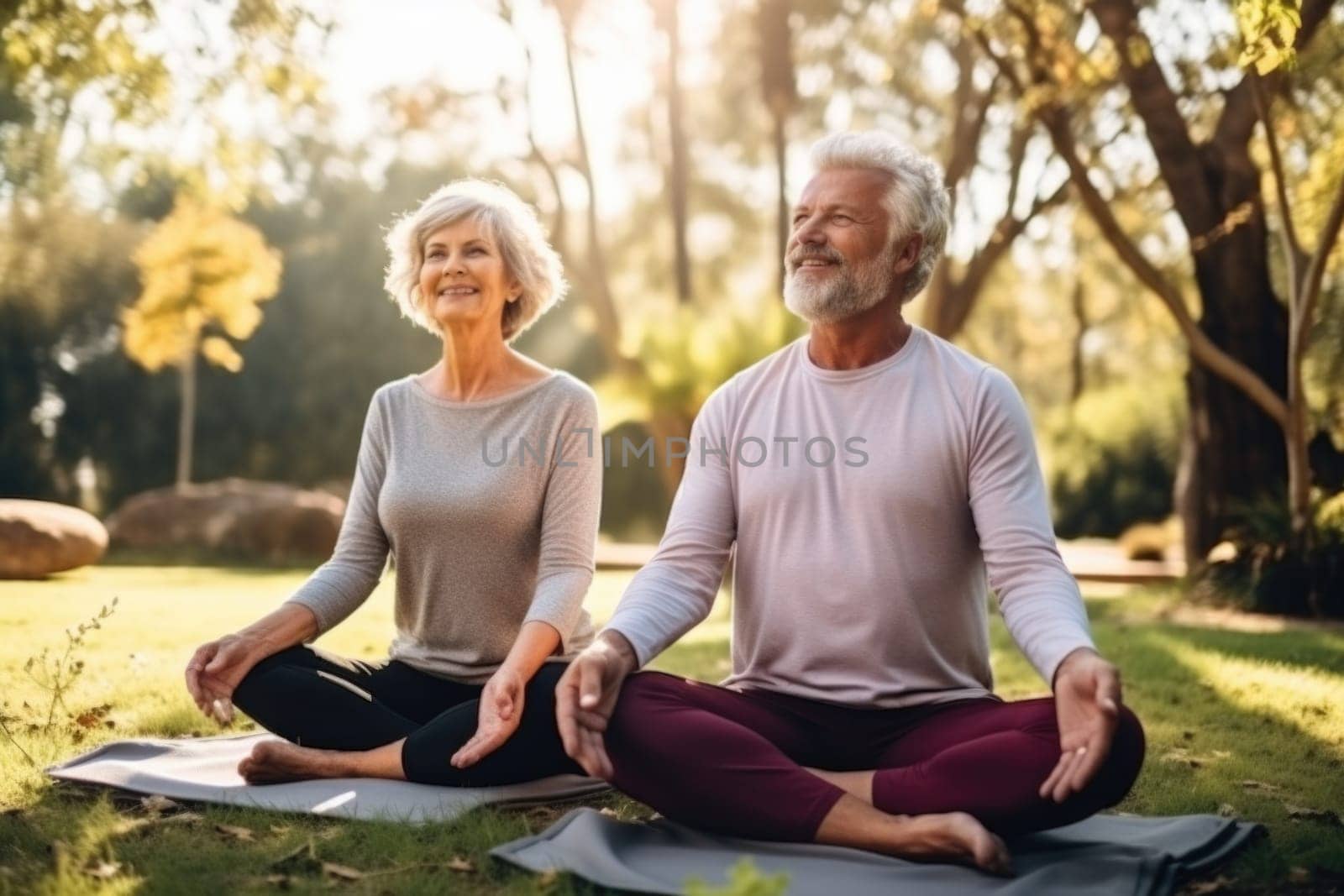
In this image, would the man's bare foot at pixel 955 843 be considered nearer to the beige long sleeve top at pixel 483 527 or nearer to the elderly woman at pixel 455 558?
the elderly woman at pixel 455 558

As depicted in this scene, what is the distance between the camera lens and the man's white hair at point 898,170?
11.3 ft

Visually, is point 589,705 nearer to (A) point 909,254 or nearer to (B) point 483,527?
(B) point 483,527

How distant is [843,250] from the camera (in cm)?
344

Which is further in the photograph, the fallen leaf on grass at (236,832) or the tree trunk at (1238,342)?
the tree trunk at (1238,342)

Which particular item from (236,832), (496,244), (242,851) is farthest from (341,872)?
(496,244)

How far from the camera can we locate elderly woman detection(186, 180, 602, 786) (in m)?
3.72

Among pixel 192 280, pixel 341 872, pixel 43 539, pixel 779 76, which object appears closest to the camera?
pixel 341 872

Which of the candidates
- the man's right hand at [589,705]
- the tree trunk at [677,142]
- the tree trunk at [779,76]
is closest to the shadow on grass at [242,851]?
the man's right hand at [589,705]

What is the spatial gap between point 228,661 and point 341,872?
1003mm

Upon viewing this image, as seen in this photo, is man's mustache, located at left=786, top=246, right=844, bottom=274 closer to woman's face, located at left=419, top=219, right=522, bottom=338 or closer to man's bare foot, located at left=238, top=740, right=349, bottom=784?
woman's face, located at left=419, top=219, right=522, bottom=338

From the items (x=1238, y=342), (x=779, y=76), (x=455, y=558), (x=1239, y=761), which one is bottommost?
(x=1239, y=761)

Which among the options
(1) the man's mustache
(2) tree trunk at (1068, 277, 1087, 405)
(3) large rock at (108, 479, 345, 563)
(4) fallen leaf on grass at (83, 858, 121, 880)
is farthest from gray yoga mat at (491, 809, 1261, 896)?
(2) tree trunk at (1068, 277, 1087, 405)

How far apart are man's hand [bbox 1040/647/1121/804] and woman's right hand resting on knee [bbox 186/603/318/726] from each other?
2.23 metres

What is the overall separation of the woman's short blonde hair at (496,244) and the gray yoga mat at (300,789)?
147 cm
